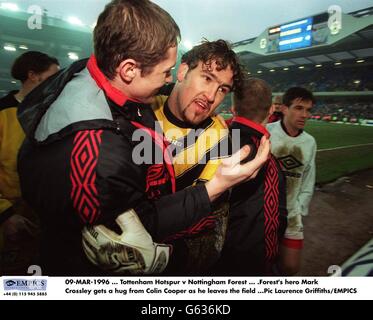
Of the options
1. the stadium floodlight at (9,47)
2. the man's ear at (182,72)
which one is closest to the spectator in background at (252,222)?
the man's ear at (182,72)

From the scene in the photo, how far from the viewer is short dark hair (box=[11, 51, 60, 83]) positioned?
185 cm

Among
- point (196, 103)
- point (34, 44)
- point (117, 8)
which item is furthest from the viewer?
point (34, 44)

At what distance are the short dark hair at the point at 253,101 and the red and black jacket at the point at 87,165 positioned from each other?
0.70m

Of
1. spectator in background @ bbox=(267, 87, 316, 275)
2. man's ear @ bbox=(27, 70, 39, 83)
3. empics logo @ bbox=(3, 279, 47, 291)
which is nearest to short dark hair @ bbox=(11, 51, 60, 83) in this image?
man's ear @ bbox=(27, 70, 39, 83)

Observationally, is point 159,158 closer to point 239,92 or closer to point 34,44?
point 239,92

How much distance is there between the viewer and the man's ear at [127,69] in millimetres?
809

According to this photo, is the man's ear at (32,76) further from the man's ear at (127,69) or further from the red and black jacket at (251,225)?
the red and black jacket at (251,225)

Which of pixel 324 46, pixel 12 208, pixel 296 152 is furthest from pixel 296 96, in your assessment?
pixel 324 46

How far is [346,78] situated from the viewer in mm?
24328

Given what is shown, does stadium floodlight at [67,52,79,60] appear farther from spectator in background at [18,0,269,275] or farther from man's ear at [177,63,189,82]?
spectator in background at [18,0,269,275]

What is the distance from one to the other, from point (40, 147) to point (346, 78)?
29123 mm

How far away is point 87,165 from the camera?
62 centimetres
